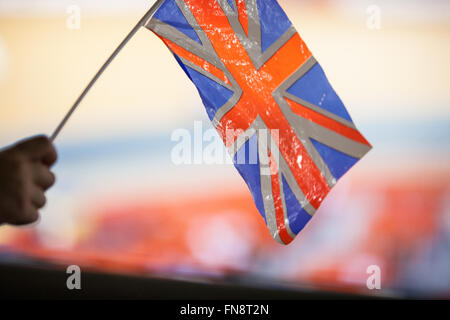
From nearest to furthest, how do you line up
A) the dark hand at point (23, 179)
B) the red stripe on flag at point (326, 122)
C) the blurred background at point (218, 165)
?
1. the dark hand at point (23, 179)
2. the red stripe on flag at point (326, 122)
3. the blurred background at point (218, 165)

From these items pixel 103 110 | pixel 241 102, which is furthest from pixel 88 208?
pixel 241 102

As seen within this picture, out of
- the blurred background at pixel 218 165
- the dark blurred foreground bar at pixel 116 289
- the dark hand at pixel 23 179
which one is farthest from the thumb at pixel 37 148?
the dark blurred foreground bar at pixel 116 289

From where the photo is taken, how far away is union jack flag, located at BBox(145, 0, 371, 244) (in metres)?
1.58

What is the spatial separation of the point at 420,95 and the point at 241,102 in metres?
1.70

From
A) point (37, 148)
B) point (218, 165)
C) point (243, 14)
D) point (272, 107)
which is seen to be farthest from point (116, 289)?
point (37, 148)

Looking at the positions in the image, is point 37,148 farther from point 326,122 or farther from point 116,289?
point 116,289

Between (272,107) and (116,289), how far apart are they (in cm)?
188

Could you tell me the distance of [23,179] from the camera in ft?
2.38

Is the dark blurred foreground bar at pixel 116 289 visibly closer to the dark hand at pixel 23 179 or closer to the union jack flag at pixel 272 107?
the union jack flag at pixel 272 107

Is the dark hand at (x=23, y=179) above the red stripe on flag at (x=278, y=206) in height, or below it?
below

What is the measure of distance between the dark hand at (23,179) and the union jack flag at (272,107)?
2.90ft

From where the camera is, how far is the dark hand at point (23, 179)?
0.72 metres

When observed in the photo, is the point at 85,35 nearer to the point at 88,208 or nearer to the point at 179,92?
the point at 179,92
